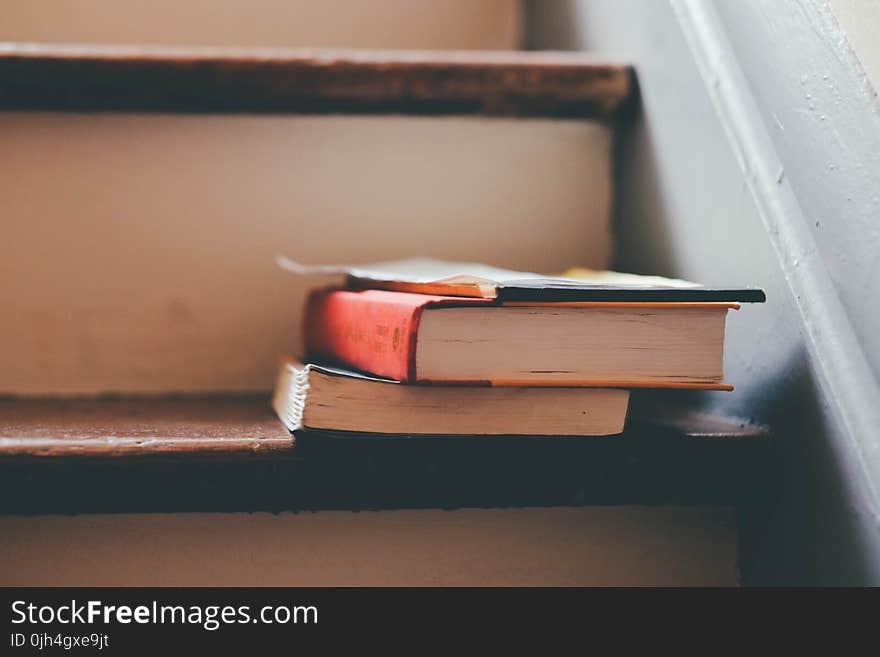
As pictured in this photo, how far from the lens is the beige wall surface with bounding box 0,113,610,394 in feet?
2.76

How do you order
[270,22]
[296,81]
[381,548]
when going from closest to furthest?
[381,548] < [296,81] < [270,22]

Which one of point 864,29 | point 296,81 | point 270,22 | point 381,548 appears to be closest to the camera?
point 864,29

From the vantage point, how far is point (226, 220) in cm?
86

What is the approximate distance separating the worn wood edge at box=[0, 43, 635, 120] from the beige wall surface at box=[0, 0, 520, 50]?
35 centimetres

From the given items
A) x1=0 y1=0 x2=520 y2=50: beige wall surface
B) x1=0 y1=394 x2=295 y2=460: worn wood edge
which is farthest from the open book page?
x1=0 y1=0 x2=520 y2=50: beige wall surface

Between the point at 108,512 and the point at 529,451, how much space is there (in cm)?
26

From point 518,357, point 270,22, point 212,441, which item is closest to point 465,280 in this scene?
point 518,357

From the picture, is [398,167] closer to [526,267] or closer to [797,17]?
[526,267]

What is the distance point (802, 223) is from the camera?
612mm

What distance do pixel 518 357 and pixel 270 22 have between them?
757mm

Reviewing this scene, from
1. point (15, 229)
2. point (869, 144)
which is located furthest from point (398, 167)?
point (869, 144)

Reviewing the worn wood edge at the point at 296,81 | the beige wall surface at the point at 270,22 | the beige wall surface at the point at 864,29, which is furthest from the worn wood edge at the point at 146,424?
the beige wall surface at the point at 270,22

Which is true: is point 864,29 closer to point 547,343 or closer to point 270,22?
point 547,343
